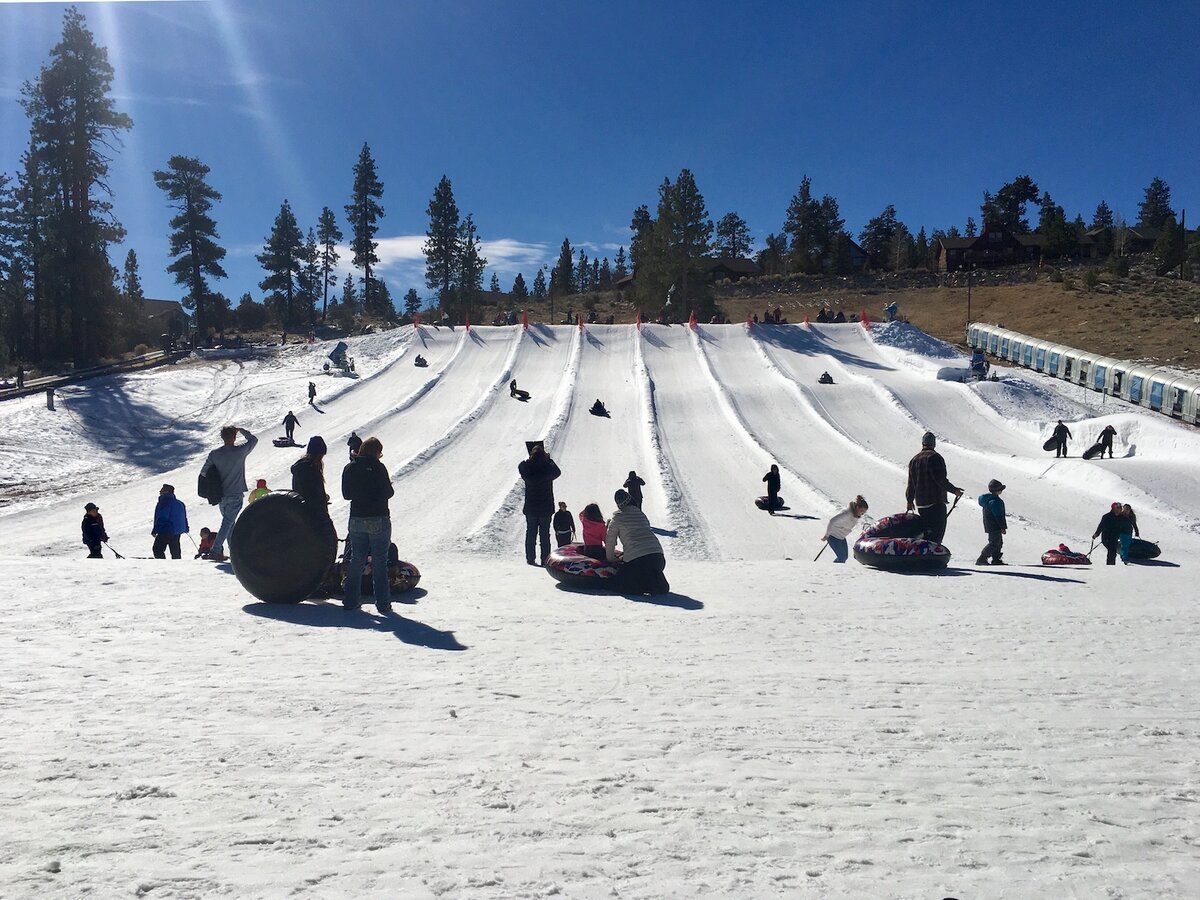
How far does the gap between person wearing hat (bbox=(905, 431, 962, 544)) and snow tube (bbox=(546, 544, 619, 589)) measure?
464cm

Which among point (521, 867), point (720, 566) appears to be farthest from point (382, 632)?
point (720, 566)

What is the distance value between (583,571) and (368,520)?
297 centimetres

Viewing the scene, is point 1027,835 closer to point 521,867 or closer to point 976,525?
point 521,867

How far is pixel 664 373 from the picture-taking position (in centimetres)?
3819

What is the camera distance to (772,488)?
18.6 meters

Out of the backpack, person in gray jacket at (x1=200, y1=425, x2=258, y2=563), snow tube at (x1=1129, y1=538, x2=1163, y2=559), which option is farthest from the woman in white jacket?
the backpack

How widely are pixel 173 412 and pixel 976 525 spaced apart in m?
31.7

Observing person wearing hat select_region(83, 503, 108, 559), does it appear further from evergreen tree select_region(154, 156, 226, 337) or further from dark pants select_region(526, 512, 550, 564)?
evergreen tree select_region(154, 156, 226, 337)

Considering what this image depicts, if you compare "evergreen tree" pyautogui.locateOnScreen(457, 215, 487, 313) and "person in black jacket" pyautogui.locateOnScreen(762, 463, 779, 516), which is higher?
"evergreen tree" pyautogui.locateOnScreen(457, 215, 487, 313)

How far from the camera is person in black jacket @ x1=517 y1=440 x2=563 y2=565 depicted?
11625 mm

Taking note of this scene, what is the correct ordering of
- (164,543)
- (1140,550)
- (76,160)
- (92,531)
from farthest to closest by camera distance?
(76,160) < (1140,550) < (92,531) < (164,543)

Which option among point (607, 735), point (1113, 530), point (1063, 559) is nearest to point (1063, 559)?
point (1063, 559)

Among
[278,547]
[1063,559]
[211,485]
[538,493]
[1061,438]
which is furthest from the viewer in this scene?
[1061,438]

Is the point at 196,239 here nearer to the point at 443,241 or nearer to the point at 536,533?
the point at 443,241
